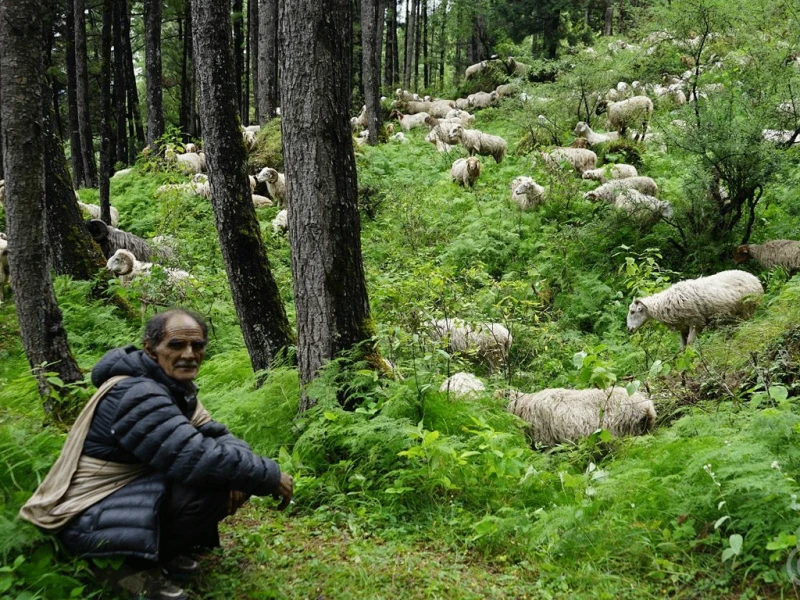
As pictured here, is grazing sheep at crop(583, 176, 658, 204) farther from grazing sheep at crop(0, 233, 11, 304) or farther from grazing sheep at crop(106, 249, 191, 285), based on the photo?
grazing sheep at crop(0, 233, 11, 304)

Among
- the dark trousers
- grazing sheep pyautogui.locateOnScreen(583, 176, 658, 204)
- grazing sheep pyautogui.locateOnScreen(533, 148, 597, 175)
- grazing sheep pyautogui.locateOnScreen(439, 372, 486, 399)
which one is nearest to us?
the dark trousers

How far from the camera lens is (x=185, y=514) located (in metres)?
3.11

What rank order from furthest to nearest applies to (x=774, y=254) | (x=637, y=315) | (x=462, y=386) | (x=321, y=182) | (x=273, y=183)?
(x=273, y=183) → (x=774, y=254) → (x=637, y=315) → (x=462, y=386) → (x=321, y=182)

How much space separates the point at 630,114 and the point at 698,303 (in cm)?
1141

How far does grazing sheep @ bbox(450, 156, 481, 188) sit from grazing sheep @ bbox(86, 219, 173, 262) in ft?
24.6

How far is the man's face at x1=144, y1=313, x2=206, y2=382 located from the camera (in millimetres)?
3227

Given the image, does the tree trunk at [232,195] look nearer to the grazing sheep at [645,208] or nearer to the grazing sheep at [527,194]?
the grazing sheep at [645,208]

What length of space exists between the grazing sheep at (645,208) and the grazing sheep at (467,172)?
15.3ft

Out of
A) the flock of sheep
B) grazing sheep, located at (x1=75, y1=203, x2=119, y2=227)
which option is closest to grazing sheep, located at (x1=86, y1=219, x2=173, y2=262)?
grazing sheep, located at (x1=75, y1=203, x2=119, y2=227)

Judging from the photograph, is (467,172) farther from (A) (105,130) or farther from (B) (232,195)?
(A) (105,130)

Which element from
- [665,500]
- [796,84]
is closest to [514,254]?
[796,84]

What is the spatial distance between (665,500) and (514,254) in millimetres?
8556

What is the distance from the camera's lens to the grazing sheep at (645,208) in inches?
447

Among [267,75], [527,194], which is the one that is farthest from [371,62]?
[527,194]
